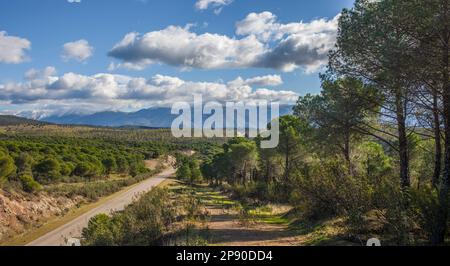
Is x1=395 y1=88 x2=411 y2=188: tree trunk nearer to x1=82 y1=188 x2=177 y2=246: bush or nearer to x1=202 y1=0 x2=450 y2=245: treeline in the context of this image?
x1=202 y1=0 x2=450 y2=245: treeline

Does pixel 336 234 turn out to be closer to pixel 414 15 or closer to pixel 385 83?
pixel 385 83

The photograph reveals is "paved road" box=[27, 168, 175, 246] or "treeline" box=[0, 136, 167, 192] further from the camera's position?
"treeline" box=[0, 136, 167, 192]

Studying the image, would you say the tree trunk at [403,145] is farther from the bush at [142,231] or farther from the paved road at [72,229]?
the paved road at [72,229]

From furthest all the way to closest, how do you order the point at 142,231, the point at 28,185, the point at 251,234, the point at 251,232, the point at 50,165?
Result: 1. the point at 50,165
2. the point at 28,185
3. the point at 251,232
4. the point at 251,234
5. the point at 142,231

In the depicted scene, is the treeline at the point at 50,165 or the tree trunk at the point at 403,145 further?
the treeline at the point at 50,165

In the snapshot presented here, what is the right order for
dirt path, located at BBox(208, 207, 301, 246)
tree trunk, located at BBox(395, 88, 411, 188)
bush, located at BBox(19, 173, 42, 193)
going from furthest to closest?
bush, located at BBox(19, 173, 42, 193), tree trunk, located at BBox(395, 88, 411, 188), dirt path, located at BBox(208, 207, 301, 246)

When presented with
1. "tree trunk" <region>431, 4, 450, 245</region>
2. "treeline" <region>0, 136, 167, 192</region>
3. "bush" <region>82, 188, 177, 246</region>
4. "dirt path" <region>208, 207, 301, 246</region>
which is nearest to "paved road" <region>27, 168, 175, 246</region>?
"bush" <region>82, 188, 177, 246</region>

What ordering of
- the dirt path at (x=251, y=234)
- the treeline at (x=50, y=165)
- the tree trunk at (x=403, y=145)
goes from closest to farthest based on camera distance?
1. the dirt path at (x=251, y=234)
2. the tree trunk at (x=403, y=145)
3. the treeline at (x=50, y=165)

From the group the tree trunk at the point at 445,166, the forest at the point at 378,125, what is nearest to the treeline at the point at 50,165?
the forest at the point at 378,125

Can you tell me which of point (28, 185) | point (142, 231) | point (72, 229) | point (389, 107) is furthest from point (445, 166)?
point (28, 185)

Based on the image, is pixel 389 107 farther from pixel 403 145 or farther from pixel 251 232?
pixel 251 232

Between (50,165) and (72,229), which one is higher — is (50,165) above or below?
above

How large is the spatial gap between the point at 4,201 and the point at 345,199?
100 feet

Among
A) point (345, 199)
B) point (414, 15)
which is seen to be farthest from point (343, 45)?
point (345, 199)
